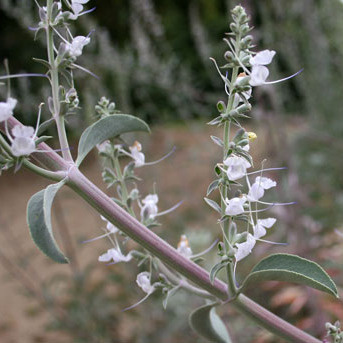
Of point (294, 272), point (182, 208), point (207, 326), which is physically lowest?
point (182, 208)

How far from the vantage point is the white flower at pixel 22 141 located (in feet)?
1.29

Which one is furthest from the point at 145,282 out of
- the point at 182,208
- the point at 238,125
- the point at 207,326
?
the point at 182,208

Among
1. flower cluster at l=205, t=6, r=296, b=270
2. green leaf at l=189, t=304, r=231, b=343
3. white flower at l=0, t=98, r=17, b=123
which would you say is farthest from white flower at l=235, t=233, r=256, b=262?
white flower at l=0, t=98, r=17, b=123

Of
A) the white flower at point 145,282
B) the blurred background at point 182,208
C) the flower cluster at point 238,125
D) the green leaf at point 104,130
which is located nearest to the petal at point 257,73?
the flower cluster at point 238,125

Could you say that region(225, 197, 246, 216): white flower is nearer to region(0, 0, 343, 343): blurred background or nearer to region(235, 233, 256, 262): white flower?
region(235, 233, 256, 262): white flower

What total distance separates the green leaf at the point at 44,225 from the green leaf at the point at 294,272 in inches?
7.3

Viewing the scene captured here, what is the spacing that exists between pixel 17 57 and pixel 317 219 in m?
4.49

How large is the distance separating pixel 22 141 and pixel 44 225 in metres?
0.07

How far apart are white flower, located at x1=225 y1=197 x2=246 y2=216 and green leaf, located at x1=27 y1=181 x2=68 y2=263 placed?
0.14 m

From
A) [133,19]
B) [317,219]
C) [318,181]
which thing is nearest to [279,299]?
[317,219]

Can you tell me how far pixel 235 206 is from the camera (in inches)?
16.8

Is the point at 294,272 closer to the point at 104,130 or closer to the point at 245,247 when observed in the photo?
the point at 245,247

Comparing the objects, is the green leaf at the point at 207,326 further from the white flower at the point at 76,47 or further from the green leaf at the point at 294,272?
the white flower at the point at 76,47

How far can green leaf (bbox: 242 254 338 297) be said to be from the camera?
0.43 metres
